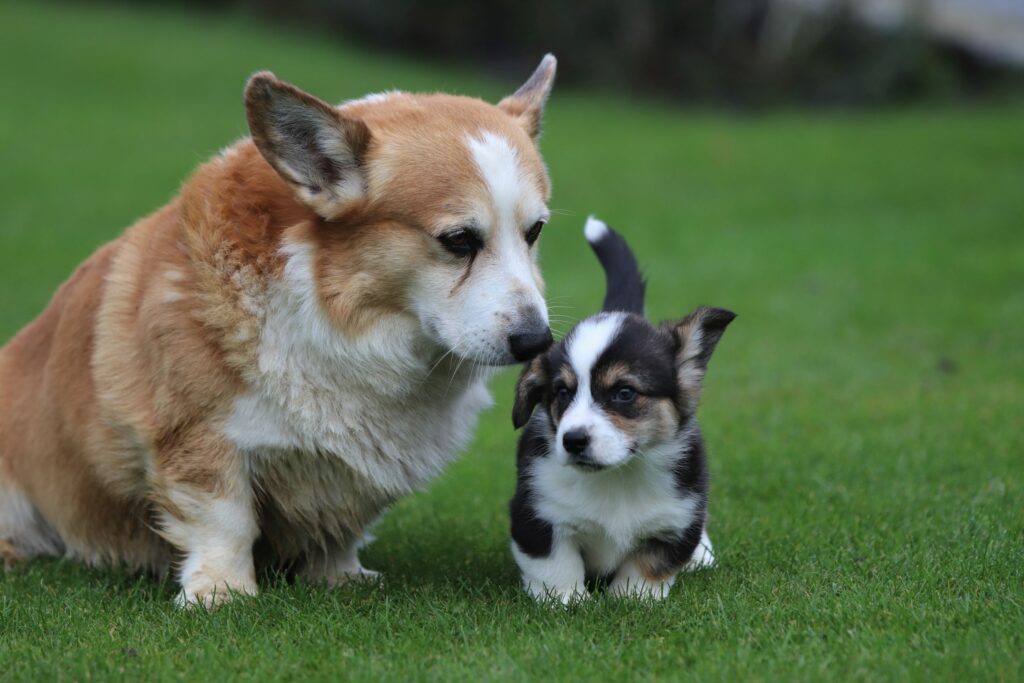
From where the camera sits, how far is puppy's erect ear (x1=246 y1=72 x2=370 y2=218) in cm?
433

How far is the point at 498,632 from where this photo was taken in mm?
4273

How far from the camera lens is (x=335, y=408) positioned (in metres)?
4.71

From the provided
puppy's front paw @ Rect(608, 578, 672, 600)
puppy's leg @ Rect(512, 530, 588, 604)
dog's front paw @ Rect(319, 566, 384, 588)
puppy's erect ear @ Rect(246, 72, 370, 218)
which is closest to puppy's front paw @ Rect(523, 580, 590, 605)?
puppy's leg @ Rect(512, 530, 588, 604)

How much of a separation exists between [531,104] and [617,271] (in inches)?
34.5

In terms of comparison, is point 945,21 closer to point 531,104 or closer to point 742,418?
point 742,418

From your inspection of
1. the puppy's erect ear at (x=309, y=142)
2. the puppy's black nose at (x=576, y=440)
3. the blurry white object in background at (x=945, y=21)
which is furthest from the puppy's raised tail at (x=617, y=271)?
the blurry white object in background at (x=945, y=21)

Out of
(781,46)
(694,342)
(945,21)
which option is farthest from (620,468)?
(945,21)

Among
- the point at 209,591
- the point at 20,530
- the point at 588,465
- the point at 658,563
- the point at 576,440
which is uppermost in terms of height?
the point at 576,440

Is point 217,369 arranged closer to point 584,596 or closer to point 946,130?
point 584,596

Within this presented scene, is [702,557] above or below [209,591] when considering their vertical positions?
above

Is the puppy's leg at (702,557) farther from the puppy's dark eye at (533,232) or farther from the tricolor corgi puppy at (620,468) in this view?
the puppy's dark eye at (533,232)

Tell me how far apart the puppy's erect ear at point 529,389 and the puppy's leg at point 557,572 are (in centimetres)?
47

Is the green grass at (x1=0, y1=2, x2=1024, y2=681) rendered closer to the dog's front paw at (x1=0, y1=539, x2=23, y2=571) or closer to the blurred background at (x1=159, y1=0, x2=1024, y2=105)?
the dog's front paw at (x1=0, y1=539, x2=23, y2=571)

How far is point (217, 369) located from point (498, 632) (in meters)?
1.43
